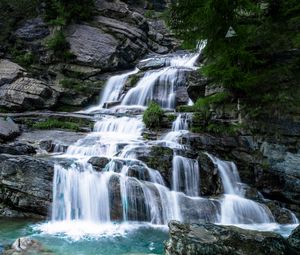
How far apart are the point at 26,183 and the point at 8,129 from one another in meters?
4.70

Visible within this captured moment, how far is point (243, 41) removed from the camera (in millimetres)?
13930

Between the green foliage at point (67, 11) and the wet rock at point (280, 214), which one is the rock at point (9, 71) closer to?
the green foliage at point (67, 11)

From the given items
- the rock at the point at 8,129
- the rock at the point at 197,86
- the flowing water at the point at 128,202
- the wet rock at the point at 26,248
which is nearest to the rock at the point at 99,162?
the flowing water at the point at 128,202

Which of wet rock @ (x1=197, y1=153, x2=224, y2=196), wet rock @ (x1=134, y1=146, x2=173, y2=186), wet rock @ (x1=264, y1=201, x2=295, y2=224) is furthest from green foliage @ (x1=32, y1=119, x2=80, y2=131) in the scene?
wet rock @ (x1=264, y1=201, x2=295, y2=224)

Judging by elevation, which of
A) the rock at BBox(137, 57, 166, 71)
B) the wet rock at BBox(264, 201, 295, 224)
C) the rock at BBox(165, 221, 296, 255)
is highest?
the rock at BBox(137, 57, 166, 71)

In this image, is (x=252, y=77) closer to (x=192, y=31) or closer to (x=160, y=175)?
(x=192, y=31)

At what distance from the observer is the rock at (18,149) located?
13.6 metres

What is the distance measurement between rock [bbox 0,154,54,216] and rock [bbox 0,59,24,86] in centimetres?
1002

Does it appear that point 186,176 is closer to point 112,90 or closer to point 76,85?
point 112,90

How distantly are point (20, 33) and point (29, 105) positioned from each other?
28.2 ft

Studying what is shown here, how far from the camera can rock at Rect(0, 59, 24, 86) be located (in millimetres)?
21703

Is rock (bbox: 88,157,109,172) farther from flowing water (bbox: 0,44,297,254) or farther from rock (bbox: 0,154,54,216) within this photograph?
rock (bbox: 0,154,54,216)

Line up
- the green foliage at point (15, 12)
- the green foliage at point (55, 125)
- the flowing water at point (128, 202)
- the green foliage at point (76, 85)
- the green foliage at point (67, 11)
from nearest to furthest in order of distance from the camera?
the flowing water at point (128, 202) < the green foliage at point (55, 125) < the green foliage at point (76, 85) < the green foliage at point (67, 11) < the green foliage at point (15, 12)

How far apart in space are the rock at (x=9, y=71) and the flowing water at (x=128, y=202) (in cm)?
866
